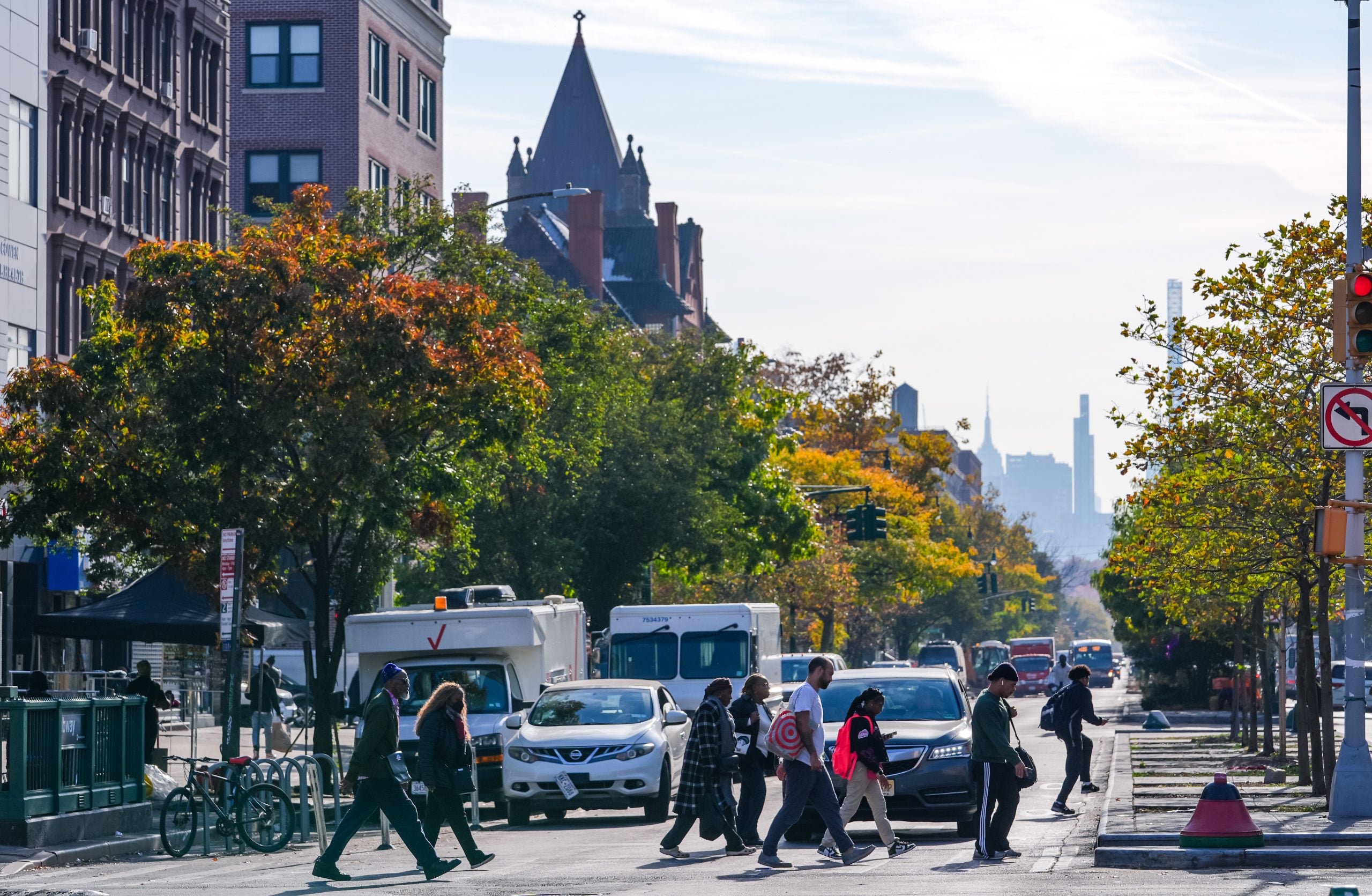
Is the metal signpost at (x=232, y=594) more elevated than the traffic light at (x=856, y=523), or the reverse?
the traffic light at (x=856, y=523)

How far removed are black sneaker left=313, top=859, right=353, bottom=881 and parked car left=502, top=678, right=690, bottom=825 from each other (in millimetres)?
6345

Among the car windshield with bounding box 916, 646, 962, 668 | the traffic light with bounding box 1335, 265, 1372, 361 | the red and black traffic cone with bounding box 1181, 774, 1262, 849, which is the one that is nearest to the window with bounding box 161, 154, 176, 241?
the traffic light with bounding box 1335, 265, 1372, 361

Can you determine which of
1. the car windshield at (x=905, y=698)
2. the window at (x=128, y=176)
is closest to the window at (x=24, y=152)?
the window at (x=128, y=176)

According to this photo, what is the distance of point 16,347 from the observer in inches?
1400

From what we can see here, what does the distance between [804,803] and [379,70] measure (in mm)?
41382

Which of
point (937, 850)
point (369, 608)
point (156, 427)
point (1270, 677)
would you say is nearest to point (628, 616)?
point (369, 608)

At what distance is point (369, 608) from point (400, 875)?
14097mm

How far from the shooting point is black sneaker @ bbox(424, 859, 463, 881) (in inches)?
601

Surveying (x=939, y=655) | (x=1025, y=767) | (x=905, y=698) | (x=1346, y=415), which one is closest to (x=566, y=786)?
(x=905, y=698)

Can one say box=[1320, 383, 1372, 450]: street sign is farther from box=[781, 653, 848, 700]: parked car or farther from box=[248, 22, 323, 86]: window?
A: box=[248, 22, 323, 86]: window

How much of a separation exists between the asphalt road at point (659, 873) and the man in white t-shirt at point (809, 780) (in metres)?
0.20

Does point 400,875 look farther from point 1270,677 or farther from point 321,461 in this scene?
point 1270,677

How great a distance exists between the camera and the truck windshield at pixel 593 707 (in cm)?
2289

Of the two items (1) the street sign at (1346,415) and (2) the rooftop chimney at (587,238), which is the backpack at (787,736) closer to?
(1) the street sign at (1346,415)
